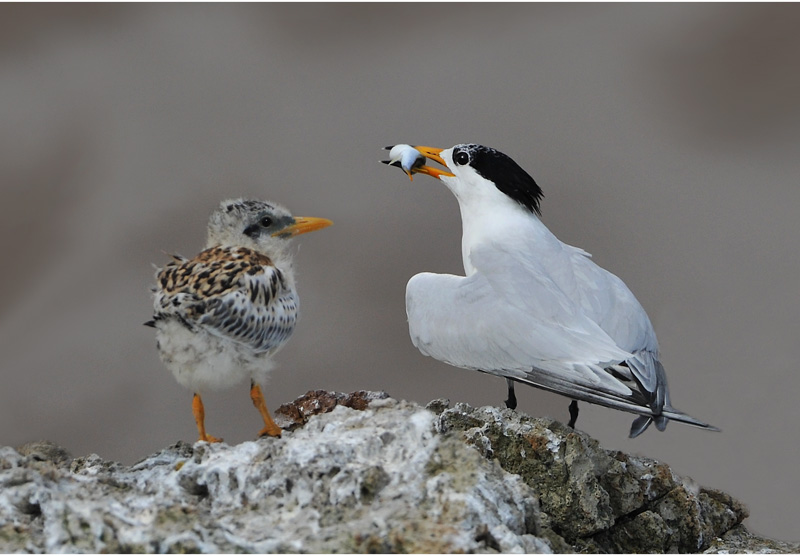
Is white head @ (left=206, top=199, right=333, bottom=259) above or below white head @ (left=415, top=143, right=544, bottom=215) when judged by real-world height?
below

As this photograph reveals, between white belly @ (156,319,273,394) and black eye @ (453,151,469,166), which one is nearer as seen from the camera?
white belly @ (156,319,273,394)

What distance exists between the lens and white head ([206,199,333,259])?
3.60m

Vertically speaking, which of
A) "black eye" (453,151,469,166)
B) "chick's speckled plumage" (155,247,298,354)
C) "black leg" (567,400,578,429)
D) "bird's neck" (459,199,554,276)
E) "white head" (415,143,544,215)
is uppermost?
"black eye" (453,151,469,166)

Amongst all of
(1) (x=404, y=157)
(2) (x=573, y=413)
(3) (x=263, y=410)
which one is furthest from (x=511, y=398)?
(1) (x=404, y=157)

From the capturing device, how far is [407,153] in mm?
4234

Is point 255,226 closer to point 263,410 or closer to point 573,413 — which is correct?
point 263,410

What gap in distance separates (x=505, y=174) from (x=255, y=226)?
129 cm

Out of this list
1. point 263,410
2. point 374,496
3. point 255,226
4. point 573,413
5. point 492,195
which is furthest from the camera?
point 492,195

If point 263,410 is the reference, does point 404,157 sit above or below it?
above

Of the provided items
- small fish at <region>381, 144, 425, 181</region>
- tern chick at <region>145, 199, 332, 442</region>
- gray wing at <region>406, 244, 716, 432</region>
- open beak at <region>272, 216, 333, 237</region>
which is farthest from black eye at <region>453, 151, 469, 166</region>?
tern chick at <region>145, 199, 332, 442</region>

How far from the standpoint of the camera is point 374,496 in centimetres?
257

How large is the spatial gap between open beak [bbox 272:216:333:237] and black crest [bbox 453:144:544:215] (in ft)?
3.18

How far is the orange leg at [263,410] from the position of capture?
3.49 meters

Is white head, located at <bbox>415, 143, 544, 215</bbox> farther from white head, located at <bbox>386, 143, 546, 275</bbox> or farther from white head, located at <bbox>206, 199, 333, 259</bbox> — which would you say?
white head, located at <bbox>206, 199, 333, 259</bbox>
